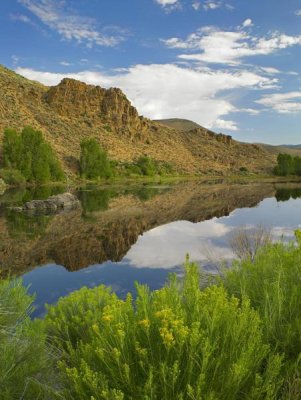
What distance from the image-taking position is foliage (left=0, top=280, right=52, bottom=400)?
500 cm

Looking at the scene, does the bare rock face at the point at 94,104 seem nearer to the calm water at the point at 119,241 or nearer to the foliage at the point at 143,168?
the foliage at the point at 143,168

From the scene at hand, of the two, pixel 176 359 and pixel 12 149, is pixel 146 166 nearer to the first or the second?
pixel 12 149

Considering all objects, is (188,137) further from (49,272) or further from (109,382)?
(109,382)

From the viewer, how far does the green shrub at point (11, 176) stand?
241 feet

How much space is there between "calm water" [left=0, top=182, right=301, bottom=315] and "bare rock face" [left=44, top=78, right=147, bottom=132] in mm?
101336

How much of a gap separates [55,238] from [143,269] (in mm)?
8532

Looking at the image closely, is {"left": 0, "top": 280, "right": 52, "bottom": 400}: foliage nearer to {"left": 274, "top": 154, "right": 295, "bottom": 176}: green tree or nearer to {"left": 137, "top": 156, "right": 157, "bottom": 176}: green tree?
{"left": 137, "top": 156, "right": 157, "bottom": 176}: green tree

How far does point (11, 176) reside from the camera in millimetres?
73938

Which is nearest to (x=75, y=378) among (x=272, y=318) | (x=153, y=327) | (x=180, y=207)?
(x=153, y=327)

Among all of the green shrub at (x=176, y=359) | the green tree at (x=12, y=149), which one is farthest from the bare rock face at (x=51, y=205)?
the green shrub at (x=176, y=359)

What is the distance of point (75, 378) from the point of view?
424 centimetres

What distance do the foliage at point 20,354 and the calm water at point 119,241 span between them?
277 inches

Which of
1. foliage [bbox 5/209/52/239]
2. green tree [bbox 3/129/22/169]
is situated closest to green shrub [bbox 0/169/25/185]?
green tree [bbox 3/129/22/169]

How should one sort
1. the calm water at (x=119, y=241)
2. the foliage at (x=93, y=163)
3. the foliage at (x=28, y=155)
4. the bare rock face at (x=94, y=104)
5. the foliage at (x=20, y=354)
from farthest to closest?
1. the bare rock face at (x=94, y=104)
2. the foliage at (x=93, y=163)
3. the foliage at (x=28, y=155)
4. the calm water at (x=119, y=241)
5. the foliage at (x=20, y=354)
